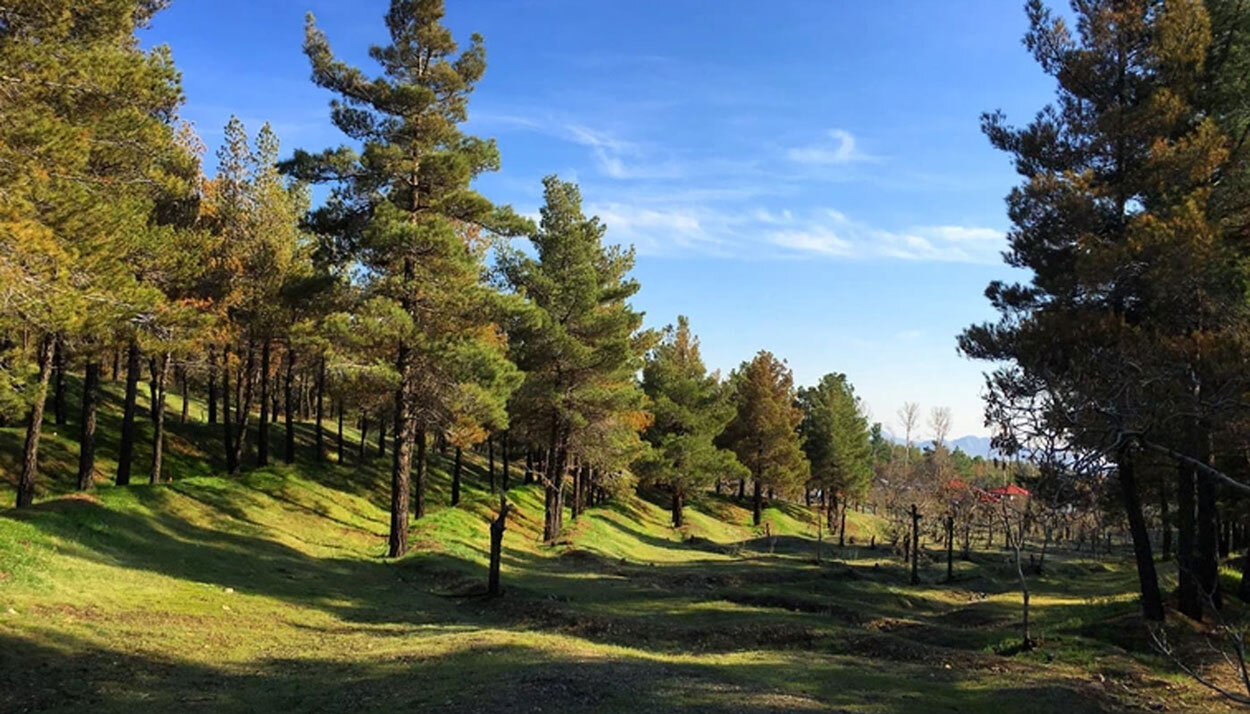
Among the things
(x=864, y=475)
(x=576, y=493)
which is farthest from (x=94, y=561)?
(x=864, y=475)

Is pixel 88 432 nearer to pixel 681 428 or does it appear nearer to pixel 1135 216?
pixel 1135 216

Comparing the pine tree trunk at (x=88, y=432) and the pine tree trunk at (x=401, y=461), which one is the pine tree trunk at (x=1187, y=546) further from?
the pine tree trunk at (x=88, y=432)

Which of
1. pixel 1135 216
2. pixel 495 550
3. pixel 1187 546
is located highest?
pixel 1135 216

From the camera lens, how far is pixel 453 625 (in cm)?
1705

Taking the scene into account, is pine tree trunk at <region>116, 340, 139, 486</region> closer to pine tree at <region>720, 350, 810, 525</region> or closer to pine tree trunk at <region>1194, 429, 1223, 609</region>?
pine tree trunk at <region>1194, 429, 1223, 609</region>

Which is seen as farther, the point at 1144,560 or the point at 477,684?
the point at 1144,560

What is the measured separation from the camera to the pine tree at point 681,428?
50969 mm

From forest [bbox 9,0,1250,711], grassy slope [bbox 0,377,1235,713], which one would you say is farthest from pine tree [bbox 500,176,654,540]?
grassy slope [bbox 0,377,1235,713]

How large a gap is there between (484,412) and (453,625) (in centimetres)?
1011

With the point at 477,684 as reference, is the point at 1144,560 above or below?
above

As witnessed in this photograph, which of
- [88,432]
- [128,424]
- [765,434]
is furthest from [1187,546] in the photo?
[765,434]

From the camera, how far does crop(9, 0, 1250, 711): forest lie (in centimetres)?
1122

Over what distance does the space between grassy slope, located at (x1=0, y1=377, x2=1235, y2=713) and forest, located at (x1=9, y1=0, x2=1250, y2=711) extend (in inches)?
5.0

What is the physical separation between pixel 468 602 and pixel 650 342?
22.1 m
